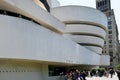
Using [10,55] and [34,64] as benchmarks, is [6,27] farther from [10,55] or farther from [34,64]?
[34,64]

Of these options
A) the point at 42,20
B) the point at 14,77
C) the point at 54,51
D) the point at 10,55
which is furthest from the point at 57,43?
the point at 10,55

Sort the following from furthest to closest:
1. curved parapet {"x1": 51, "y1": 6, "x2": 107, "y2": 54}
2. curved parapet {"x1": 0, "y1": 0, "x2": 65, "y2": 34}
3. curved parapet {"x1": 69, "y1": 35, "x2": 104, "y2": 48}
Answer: curved parapet {"x1": 69, "y1": 35, "x2": 104, "y2": 48} < curved parapet {"x1": 51, "y1": 6, "x2": 107, "y2": 54} < curved parapet {"x1": 0, "y1": 0, "x2": 65, "y2": 34}

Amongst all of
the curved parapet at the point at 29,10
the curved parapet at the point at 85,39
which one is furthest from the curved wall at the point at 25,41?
the curved parapet at the point at 85,39

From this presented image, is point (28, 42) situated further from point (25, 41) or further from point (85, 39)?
point (85, 39)

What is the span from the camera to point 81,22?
4941 cm

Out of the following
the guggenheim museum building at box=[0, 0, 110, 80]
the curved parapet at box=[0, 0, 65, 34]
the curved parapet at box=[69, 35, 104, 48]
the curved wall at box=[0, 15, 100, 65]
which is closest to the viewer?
the curved wall at box=[0, 15, 100, 65]

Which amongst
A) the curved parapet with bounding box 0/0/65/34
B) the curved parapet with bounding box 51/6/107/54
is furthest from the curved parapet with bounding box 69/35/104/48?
the curved parapet with bounding box 0/0/65/34

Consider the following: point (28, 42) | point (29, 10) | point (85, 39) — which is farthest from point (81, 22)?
point (28, 42)

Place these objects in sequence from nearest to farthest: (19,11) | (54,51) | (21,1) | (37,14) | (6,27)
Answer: (6,27), (21,1), (19,11), (37,14), (54,51)

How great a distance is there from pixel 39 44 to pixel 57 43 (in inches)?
161

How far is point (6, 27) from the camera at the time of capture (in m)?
13.2

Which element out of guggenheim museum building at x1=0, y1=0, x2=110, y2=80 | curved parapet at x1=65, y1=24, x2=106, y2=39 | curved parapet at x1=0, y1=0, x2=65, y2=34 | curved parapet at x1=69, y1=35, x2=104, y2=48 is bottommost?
guggenheim museum building at x1=0, y1=0, x2=110, y2=80

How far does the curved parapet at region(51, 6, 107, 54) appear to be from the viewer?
157ft

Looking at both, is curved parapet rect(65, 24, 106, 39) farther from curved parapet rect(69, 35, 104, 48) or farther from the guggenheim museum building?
the guggenheim museum building
